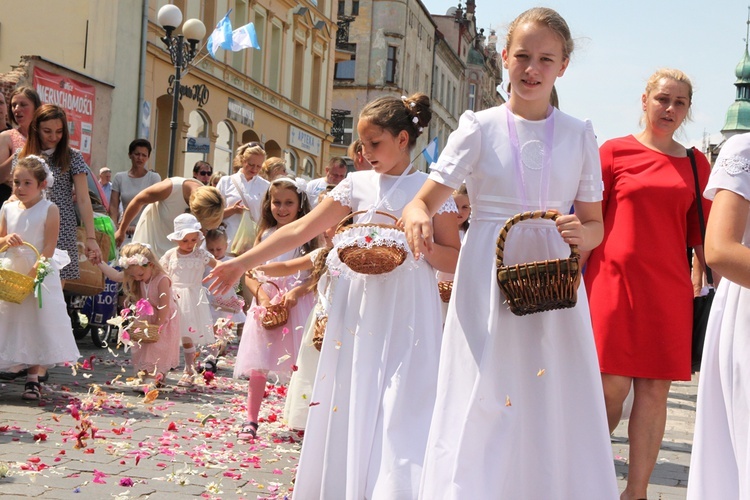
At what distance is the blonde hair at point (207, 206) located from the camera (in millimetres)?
11773

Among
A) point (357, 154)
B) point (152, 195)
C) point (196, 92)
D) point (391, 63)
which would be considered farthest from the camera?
point (391, 63)

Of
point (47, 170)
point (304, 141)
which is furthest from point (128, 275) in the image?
point (304, 141)

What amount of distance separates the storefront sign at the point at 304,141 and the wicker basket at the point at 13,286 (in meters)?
31.8

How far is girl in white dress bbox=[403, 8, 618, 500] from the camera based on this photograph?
416cm

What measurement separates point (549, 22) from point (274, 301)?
4.23 meters

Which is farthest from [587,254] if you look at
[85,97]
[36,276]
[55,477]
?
[85,97]

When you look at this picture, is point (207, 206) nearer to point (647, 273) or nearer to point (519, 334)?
point (647, 273)

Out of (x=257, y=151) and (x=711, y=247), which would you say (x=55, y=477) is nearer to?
(x=711, y=247)

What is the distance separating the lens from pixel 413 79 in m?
69.0

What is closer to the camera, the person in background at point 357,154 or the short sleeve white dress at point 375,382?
the short sleeve white dress at point 375,382

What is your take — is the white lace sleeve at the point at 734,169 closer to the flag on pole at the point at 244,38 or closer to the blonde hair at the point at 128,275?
the blonde hair at the point at 128,275

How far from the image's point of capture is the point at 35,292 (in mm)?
8891

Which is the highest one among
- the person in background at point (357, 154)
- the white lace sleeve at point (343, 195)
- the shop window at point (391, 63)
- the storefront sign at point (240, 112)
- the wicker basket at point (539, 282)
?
the shop window at point (391, 63)

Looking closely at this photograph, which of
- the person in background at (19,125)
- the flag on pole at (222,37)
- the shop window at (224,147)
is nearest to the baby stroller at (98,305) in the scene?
the person in background at (19,125)
